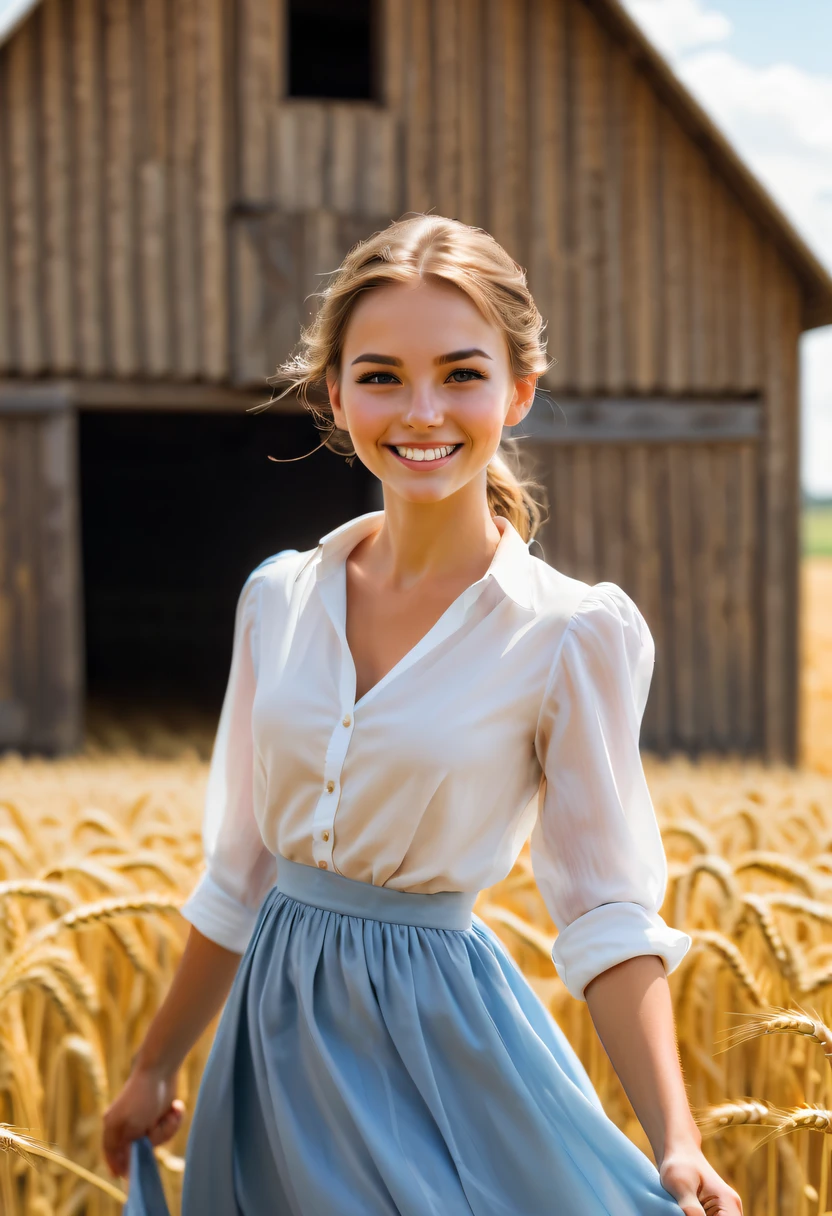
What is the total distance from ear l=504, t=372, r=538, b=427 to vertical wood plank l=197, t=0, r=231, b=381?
6117 millimetres

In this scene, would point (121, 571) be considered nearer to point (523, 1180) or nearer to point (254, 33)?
point (254, 33)

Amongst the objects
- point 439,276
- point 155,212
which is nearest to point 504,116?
point 155,212

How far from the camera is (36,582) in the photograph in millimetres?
7516

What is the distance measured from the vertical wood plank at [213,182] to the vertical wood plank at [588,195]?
2.26 metres

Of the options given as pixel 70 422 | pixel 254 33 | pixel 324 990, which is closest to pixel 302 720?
pixel 324 990

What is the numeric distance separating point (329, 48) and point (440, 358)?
34.3 feet

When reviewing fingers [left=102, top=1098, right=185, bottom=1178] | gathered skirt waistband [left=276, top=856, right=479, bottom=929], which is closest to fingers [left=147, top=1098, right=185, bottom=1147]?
fingers [left=102, top=1098, right=185, bottom=1178]

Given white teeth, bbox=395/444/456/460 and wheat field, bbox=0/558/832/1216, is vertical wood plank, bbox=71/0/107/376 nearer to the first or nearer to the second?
wheat field, bbox=0/558/832/1216

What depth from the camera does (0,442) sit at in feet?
24.6

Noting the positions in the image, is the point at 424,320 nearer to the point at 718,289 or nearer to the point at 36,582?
the point at 36,582

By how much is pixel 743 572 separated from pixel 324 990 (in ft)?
23.4

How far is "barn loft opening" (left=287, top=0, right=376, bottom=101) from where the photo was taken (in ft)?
31.7

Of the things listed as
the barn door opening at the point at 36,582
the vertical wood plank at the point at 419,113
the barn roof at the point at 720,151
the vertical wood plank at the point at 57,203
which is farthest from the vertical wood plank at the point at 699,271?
the barn door opening at the point at 36,582

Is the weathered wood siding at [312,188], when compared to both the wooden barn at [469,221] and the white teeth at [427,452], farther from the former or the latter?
the white teeth at [427,452]
